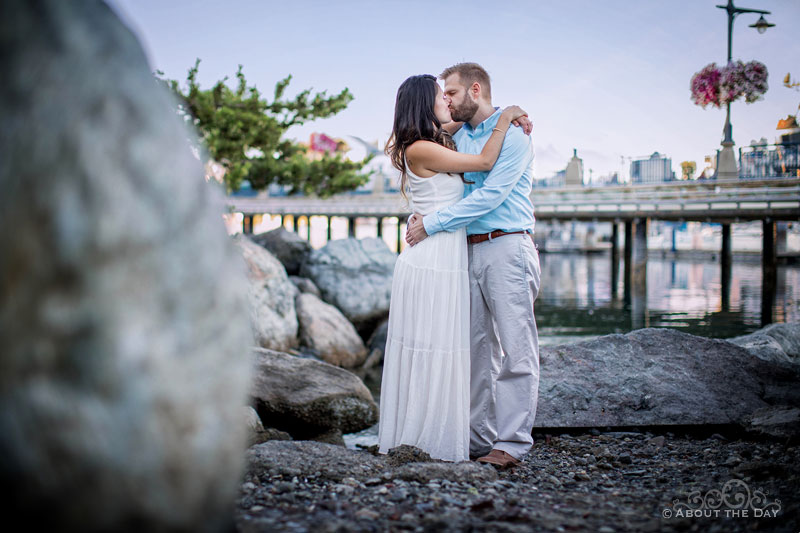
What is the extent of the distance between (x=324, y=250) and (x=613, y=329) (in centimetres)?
578

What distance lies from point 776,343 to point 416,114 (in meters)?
4.26

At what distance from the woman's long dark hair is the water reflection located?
7351 mm

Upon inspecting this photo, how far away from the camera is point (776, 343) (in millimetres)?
5492

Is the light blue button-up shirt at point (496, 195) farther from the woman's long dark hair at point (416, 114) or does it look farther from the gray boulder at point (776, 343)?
the gray boulder at point (776, 343)

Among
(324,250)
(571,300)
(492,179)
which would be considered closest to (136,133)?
(492,179)

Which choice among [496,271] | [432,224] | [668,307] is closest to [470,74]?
[432,224]

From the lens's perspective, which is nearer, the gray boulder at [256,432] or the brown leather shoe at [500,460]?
the brown leather shoe at [500,460]

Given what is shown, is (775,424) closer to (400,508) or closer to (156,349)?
(400,508)

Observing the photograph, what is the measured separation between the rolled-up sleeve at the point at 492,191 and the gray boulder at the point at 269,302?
5358 mm

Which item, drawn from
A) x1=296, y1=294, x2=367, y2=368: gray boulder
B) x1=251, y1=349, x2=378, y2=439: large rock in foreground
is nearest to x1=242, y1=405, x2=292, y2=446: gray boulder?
x1=251, y1=349, x2=378, y2=439: large rock in foreground

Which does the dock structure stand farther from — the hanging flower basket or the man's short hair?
the man's short hair

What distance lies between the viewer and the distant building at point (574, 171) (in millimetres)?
25422

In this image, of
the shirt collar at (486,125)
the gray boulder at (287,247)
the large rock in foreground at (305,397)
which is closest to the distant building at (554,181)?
the gray boulder at (287,247)

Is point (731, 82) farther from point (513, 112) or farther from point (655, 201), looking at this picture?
point (513, 112)
